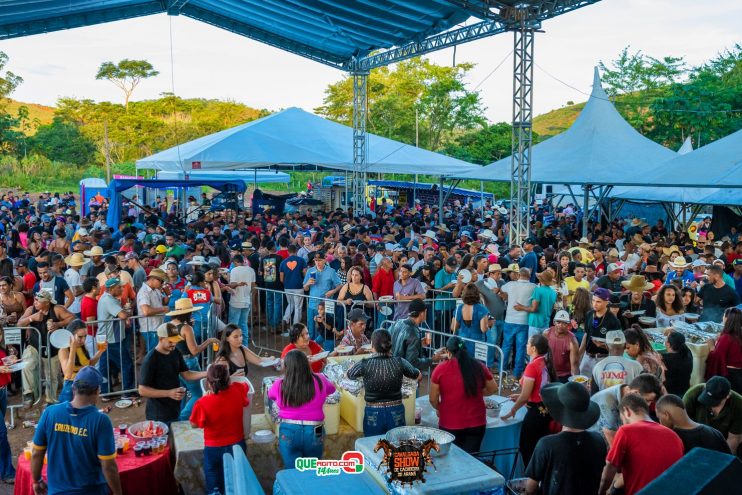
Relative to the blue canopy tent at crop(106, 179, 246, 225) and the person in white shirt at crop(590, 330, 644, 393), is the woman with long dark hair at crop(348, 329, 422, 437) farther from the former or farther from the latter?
the blue canopy tent at crop(106, 179, 246, 225)

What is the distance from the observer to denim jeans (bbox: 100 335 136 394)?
25.2ft

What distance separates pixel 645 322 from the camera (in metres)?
7.41

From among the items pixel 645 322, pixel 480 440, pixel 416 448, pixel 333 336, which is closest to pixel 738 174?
pixel 645 322

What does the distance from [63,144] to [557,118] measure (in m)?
99.3

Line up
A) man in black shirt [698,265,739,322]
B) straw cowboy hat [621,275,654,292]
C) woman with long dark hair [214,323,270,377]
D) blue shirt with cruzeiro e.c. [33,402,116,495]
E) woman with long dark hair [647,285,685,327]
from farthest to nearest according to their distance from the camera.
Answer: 1. straw cowboy hat [621,275,654,292]
2. man in black shirt [698,265,739,322]
3. woman with long dark hair [647,285,685,327]
4. woman with long dark hair [214,323,270,377]
5. blue shirt with cruzeiro e.c. [33,402,116,495]

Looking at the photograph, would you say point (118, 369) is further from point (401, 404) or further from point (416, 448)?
point (416, 448)

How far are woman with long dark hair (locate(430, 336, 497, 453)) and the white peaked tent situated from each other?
1146 centimetres

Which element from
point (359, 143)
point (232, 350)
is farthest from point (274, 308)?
point (359, 143)

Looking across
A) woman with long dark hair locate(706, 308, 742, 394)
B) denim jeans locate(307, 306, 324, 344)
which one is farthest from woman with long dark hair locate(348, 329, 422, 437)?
denim jeans locate(307, 306, 324, 344)

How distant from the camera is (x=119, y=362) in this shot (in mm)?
7863

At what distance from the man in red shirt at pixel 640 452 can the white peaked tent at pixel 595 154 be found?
12.2m

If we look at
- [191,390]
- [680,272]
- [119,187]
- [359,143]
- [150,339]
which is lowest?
[191,390]

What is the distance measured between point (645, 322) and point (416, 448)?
182 inches

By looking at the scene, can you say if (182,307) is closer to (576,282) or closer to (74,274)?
(74,274)
